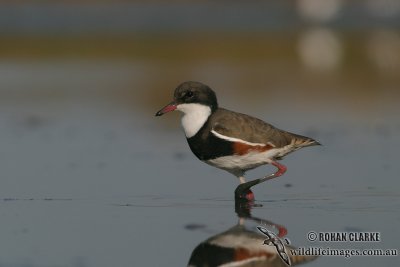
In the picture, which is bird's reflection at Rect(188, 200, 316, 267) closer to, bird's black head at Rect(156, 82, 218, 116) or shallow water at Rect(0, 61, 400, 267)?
shallow water at Rect(0, 61, 400, 267)

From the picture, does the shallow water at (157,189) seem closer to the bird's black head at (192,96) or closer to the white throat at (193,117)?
the white throat at (193,117)

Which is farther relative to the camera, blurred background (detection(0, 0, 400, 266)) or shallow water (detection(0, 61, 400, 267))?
blurred background (detection(0, 0, 400, 266))

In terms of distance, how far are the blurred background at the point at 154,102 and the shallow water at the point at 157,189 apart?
25 millimetres

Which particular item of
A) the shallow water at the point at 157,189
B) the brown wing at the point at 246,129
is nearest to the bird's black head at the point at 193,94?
the brown wing at the point at 246,129

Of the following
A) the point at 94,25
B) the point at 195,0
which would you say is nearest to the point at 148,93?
the point at 94,25

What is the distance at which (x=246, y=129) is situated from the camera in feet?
28.2

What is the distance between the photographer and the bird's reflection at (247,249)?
261 inches

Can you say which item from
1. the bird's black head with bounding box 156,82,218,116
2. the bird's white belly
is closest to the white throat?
the bird's black head with bounding box 156,82,218,116

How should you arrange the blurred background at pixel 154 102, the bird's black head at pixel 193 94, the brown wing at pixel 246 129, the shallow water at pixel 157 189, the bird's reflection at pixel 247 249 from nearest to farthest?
the bird's reflection at pixel 247 249
the shallow water at pixel 157 189
the blurred background at pixel 154 102
the brown wing at pixel 246 129
the bird's black head at pixel 193 94

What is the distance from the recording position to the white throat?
8.51m

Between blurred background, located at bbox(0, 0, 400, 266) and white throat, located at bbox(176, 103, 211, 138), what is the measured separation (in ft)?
2.00

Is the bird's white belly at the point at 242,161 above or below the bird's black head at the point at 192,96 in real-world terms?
below

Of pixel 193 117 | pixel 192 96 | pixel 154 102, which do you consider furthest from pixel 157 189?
pixel 154 102

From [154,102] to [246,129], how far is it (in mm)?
7243
